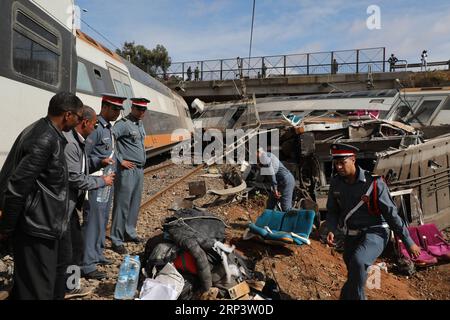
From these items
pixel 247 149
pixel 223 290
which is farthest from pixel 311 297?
pixel 247 149

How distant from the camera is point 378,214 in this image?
3.84 metres

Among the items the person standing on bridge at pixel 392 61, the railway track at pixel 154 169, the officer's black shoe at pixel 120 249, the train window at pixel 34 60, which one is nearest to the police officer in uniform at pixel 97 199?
the officer's black shoe at pixel 120 249

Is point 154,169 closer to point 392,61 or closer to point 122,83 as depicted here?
point 122,83

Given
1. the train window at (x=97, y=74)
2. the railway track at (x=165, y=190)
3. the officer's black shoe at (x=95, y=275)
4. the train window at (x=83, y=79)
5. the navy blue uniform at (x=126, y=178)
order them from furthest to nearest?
the train window at (x=97, y=74) < the railway track at (x=165, y=190) < the train window at (x=83, y=79) < the navy blue uniform at (x=126, y=178) < the officer's black shoe at (x=95, y=275)

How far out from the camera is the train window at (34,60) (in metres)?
4.79

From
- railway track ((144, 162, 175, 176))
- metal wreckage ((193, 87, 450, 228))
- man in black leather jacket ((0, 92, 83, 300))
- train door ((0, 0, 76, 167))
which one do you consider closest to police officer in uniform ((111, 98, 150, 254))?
train door ((0, 0, 76, 167))

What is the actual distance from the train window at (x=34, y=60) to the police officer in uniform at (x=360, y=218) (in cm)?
A: 357

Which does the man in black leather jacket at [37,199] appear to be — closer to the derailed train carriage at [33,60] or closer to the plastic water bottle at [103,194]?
the plastic water bottle at [103,194]

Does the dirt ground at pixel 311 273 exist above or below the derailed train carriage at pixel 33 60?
below

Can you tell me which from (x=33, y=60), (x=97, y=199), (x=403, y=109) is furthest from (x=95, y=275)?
(x=403, y=109)

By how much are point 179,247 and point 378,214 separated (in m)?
1.87

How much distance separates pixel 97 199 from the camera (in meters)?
4.63

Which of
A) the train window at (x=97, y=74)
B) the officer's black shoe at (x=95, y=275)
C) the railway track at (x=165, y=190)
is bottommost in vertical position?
the officer's black shoe at (x=95, y=275)

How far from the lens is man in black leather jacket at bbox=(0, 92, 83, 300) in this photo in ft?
9.12
